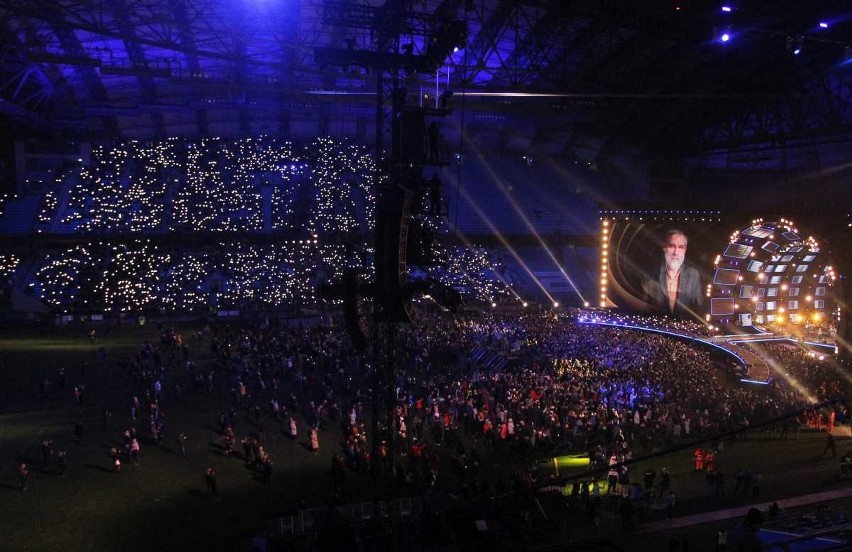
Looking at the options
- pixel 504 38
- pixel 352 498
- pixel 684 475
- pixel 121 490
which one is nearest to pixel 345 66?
pixel 352 498

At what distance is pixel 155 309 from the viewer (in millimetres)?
26250

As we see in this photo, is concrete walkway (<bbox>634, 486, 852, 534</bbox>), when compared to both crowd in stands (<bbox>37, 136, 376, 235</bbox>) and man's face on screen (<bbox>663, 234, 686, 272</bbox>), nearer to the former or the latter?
man's face on screen (<bbox>663, 234, 686, 272</bbox>)

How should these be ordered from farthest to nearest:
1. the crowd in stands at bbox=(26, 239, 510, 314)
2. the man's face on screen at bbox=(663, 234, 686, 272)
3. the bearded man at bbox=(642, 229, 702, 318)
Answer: the crowd in stands at bbox=(26, 239, 510, 314) → the man's face on screen at bbox=(663, 234, 686, 272) → the bearded man at bbox=(642, 229, 702, 318)

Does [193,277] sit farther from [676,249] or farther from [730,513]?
[730,513]

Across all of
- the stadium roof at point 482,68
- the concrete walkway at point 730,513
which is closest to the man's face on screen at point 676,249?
the stadium roof at point 482,68

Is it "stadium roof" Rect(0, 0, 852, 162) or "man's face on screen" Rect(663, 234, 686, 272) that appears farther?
"man's face on screen" Rect(663, 234, 686, 272)

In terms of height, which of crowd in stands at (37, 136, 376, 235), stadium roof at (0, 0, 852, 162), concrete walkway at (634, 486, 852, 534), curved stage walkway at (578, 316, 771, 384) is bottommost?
concrete walkway at (634, 486, 852, 534)

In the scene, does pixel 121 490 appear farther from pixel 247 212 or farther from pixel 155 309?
pixel 247 212

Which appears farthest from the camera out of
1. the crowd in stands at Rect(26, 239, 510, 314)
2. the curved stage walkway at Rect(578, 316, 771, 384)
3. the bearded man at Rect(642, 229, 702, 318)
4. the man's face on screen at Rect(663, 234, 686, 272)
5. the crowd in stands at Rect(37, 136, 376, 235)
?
the crowd in stands at Rect(37, 136, 376, 235)

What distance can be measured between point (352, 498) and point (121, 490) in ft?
14.6

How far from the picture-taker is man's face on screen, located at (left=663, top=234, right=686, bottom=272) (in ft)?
84.1

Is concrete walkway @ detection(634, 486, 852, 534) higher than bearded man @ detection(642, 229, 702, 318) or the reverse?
the reverse

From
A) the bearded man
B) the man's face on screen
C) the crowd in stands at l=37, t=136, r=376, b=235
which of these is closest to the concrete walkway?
the bearded man

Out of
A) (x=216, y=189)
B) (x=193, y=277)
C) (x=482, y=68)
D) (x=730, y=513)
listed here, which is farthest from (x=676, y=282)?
(x=216, y=189)
